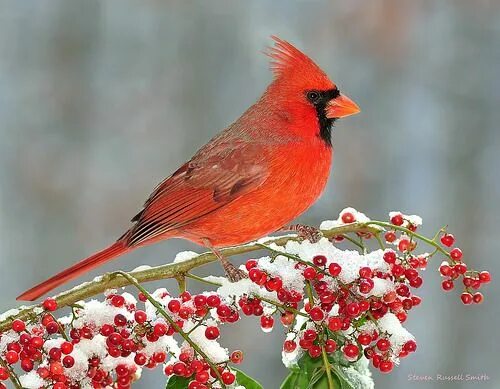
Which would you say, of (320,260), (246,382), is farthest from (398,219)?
(246,382)

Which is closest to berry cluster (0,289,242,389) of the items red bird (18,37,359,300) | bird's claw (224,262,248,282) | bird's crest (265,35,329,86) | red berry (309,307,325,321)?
red berry (309,307,325,321)

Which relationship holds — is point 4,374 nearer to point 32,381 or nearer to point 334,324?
point 32,381

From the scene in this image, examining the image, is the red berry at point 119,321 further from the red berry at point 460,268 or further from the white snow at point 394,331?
the red berry at point 460,268

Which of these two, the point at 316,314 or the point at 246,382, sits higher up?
the point at 316,314

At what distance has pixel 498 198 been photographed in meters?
3.61

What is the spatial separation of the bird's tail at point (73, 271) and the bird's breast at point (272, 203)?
20cm

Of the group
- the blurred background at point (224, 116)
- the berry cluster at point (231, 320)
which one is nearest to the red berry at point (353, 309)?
the berry cluster at point (231, 320)

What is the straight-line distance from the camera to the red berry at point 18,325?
1.14m

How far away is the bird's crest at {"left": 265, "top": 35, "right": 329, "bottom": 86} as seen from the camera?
1693 mm

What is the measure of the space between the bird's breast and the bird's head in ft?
0.21

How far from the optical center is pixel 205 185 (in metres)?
1.85

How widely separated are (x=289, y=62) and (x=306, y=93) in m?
0.10

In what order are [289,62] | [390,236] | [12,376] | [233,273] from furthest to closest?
1. [289,62]
2. [233,273]
3. [390,236]
4. [12,376]

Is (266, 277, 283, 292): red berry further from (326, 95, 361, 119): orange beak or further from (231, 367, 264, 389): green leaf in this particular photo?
(326, 95, 361, 119): orange beak
